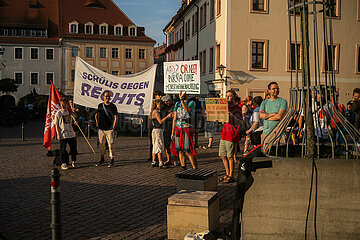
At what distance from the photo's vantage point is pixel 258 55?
1008 inches

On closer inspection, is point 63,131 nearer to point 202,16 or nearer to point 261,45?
point 261,45

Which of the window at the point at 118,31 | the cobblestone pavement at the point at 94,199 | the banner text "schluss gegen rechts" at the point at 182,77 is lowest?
the cobblestone pavement at the point at 94,199

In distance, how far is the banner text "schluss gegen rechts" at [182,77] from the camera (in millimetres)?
14000

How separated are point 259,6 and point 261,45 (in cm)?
243

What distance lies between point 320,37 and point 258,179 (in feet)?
82.4

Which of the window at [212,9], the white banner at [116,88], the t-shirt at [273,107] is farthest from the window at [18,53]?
the t-shirt at [273,107]

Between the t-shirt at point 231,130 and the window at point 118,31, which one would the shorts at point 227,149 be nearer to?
the t-shirt at point 231,130

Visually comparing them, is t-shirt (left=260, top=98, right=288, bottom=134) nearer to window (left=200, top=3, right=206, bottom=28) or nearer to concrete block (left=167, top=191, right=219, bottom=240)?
concrete block (left=167, top=191, right=219, bottom=240)

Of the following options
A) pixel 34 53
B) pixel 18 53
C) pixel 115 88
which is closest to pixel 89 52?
pixel 34 53

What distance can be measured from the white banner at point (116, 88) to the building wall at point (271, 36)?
1431cm

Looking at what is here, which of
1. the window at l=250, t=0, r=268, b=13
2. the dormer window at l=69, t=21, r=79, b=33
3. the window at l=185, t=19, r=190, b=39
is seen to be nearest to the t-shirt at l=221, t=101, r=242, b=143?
the window at l=250, t=0, r=268, b=13

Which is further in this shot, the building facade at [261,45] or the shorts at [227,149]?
the building facade at [261,45]

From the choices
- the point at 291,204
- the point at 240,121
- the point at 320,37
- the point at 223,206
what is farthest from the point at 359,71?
the point at 291,204

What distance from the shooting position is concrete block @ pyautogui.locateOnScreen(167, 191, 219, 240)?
4551 mm
